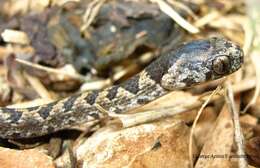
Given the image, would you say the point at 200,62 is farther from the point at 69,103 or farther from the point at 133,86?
the point at 69,103

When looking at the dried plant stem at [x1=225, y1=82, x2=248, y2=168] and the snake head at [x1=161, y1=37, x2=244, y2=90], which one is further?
the snake head at [x1=161, y1=37, x2=244, y2=90]

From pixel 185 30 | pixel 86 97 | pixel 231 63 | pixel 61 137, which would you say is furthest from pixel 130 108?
pixel 185 30

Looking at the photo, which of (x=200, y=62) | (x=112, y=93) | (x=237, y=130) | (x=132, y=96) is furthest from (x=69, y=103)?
(x=237, y=130)

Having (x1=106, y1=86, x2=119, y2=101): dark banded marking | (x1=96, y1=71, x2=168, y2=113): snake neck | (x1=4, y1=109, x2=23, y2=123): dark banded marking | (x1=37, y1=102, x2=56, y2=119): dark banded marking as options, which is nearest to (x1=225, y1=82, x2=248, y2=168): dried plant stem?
(x1=96, y1=71, x2=168, y2=113): snake neck

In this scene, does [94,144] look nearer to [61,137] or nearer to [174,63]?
[61,137]

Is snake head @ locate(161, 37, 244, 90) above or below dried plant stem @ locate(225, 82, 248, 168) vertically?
above

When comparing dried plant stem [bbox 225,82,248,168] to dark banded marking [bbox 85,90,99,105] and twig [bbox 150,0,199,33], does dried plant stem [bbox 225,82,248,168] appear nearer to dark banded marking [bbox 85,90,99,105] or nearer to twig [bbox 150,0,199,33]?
twig [bbox 150,0,199,33]

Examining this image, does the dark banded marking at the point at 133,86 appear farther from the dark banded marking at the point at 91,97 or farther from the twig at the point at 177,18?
the twig at the point at 177,18

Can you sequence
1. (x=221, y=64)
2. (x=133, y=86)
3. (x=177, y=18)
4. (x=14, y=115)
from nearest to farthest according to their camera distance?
(x=221, y=64)
(x=14, y=115)
(x=133, y=86)
(x=177, y=18)

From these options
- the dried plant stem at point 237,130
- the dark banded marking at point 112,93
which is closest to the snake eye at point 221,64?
the dried plant stem at point 237,130
